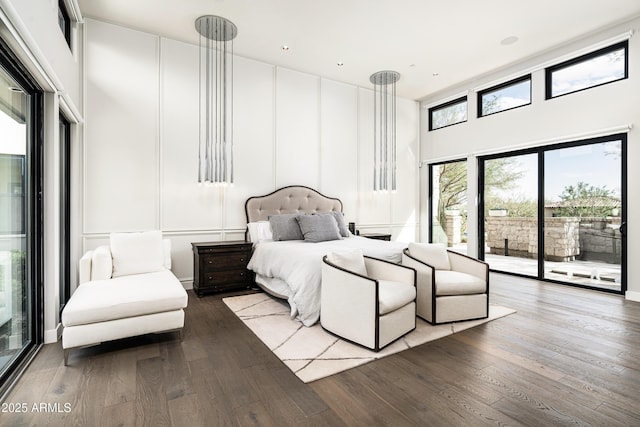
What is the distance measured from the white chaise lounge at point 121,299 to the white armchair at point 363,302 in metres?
1.26

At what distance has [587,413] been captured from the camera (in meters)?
1.82

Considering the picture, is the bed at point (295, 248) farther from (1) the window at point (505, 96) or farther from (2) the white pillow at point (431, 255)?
(1) the window at point (505, 96)

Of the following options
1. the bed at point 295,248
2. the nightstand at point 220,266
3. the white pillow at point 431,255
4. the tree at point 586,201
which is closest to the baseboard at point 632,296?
the tree at point 586,201

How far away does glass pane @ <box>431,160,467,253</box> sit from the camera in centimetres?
630

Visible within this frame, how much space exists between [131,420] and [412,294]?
2.21 meters

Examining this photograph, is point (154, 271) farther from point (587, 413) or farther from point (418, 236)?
point (418, 236)

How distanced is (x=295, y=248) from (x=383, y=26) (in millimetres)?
3028

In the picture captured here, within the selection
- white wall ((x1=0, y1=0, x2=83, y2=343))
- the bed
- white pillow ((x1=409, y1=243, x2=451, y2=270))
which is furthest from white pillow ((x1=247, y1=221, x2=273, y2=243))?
white wall ((x1=0, y1=0, x2=83, y2=343))

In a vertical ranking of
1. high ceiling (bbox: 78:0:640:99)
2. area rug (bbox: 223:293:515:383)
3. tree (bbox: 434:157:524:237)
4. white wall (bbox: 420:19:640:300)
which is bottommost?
area rug (bbox: 223:293:515:383)

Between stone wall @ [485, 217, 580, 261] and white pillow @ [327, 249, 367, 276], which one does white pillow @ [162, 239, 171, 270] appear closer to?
white pillow @ [327, 249, 367, 276]

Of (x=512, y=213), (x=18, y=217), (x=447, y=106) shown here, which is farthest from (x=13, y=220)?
(x=447, y=106)

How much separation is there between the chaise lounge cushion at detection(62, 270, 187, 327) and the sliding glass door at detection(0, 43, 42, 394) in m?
0.33

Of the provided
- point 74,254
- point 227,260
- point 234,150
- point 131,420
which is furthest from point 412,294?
point 74,254

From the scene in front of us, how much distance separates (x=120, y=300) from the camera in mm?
2506
